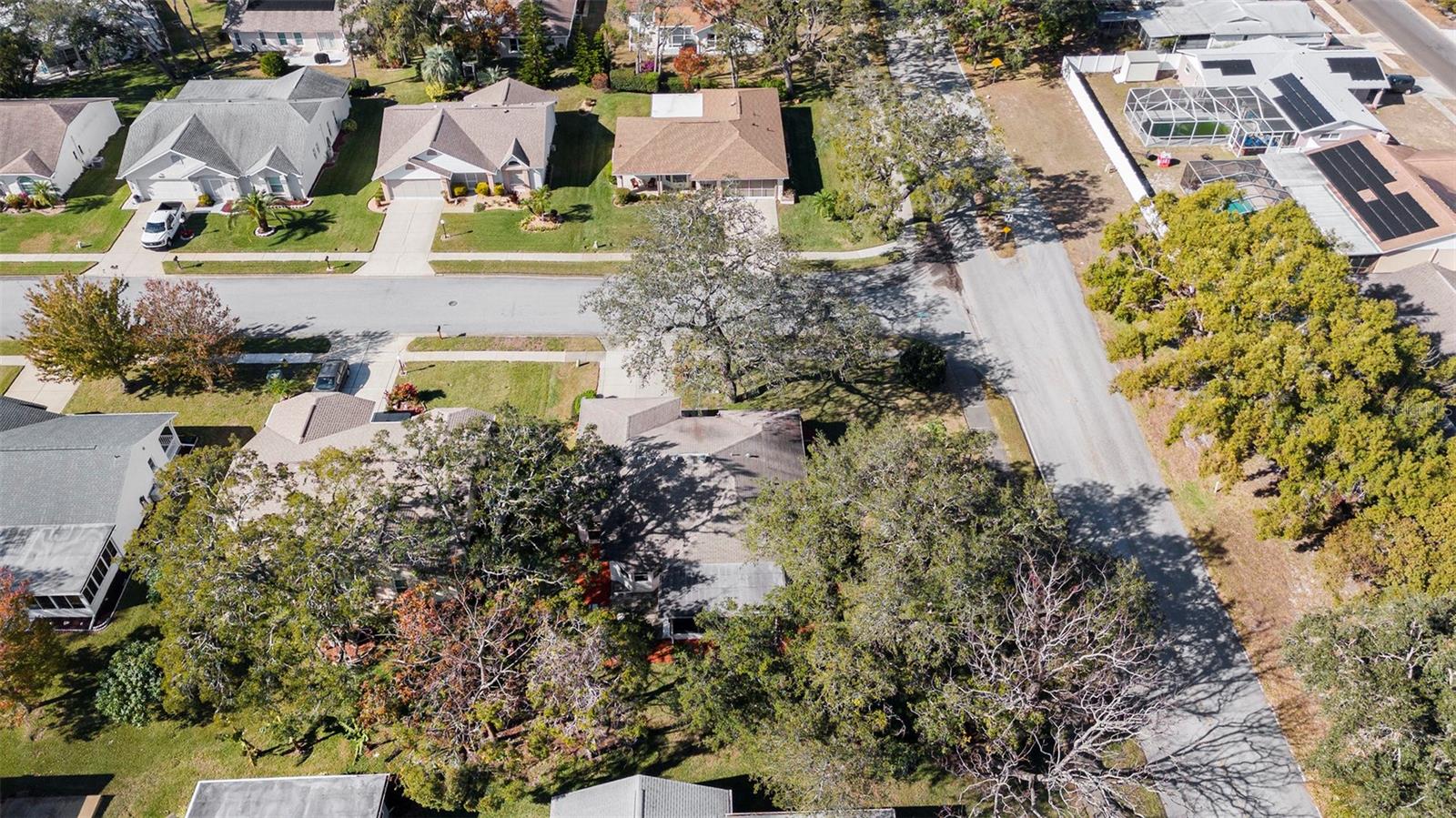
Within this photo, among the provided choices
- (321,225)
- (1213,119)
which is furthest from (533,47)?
(1213,119)

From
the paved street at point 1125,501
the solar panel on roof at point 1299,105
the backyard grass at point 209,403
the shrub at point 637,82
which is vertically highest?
the shrub at point 637,82

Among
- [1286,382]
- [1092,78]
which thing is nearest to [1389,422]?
[1286,382]

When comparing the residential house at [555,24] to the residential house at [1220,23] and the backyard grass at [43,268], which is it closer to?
the backyard grass at [43,268]

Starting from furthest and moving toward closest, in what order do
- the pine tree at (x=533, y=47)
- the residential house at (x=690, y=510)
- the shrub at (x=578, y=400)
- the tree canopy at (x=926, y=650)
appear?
the pine tree at (x=533, y=47)
the shrub at (x=578, y=400)
the residential house at (x=690, y=510)
the tree canopy at (x=926, y=650)

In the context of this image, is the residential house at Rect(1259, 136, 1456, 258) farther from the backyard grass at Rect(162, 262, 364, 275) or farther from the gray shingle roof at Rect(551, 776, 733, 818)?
the backyard grass at Rect(162, 262, 364, 275)

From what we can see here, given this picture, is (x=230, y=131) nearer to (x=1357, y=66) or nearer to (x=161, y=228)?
(x=161, y=228)

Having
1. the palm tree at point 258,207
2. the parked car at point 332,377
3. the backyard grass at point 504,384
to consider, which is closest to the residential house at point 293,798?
the backyard grass at point 504,384

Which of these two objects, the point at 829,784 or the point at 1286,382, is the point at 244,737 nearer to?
the point at 829,784

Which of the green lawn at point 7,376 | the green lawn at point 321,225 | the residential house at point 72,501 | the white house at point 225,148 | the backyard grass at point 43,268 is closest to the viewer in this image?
the residential house at point 72,501

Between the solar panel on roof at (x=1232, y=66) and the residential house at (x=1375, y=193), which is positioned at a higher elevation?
the solar panel on roof at (x=1232, y=66)

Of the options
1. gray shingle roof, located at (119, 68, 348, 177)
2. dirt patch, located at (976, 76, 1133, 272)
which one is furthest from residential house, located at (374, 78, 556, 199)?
dirt patch, located at (976, 76, 1133, 272)
